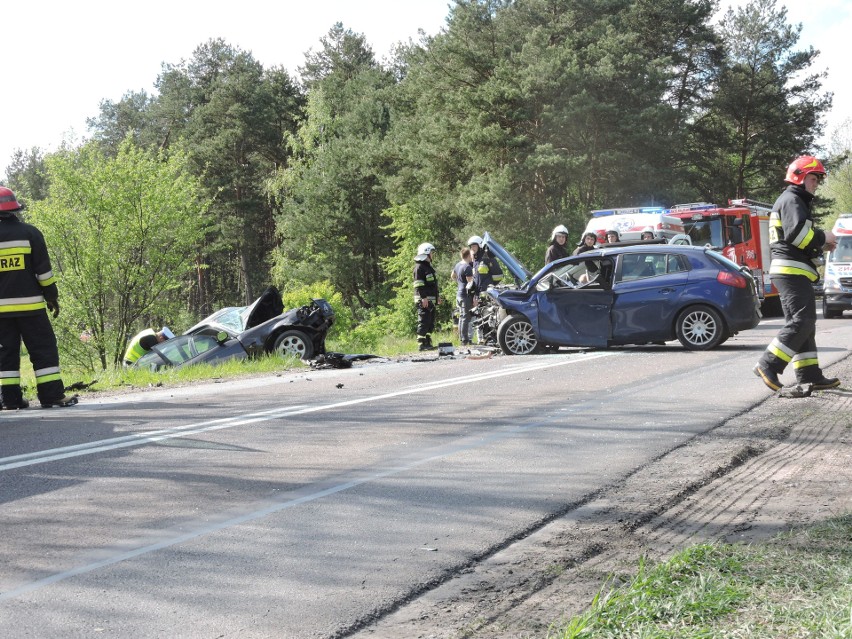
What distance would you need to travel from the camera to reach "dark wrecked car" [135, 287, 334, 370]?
53.3ft

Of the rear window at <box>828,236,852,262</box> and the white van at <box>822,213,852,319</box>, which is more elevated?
the rear window at <box>828,236,852,262</box>

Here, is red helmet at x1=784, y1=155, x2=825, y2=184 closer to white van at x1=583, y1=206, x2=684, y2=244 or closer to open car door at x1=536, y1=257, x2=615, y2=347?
open car door at x1=536, y1=257, x2=615, y2=347

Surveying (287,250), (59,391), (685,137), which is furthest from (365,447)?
(287,250)

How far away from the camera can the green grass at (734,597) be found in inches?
130

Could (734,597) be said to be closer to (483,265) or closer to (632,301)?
(632,301)

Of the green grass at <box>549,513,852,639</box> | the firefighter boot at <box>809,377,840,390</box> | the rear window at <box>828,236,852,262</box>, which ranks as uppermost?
the rear window at <box>828,236,852,262</box>

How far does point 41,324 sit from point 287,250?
172ft

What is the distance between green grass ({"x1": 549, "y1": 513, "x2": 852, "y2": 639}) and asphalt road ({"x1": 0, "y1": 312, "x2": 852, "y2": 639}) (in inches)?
35.2

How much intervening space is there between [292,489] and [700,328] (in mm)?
10285

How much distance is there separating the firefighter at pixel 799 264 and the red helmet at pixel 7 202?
724 centimetres

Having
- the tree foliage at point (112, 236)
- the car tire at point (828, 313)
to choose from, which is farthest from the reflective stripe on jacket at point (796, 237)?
the tree foliage at point (112, 236)

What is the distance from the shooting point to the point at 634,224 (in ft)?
77.9

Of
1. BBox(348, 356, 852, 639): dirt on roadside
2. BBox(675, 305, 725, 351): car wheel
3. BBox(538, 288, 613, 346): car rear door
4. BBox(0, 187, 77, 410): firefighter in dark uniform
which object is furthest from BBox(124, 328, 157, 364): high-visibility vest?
BBox(348, 356, 852, 639): dirt on roadside

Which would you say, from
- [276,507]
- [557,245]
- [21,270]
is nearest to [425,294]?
[557,245]
